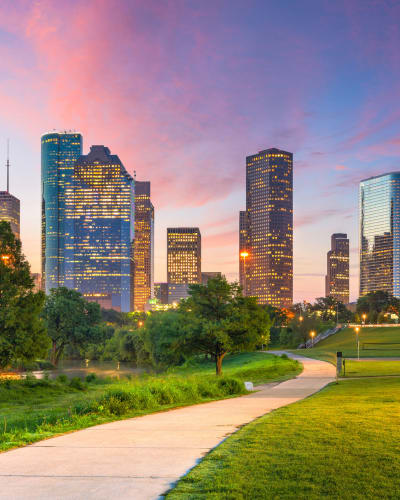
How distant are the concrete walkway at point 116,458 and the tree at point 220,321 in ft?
71.7

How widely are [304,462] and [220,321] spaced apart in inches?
1120

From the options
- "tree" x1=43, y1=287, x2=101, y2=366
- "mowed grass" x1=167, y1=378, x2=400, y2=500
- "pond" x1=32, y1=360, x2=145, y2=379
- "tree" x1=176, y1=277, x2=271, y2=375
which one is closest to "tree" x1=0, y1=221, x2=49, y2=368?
"tree" x1=176, y1=277, x2=271, y2=375

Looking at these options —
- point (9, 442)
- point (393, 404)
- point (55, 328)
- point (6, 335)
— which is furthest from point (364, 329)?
point (9, 442)

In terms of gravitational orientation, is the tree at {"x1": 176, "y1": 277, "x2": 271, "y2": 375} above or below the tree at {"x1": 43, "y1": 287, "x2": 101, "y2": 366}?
above

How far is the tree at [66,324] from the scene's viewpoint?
73188 mm

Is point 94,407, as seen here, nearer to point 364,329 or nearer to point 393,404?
point 393,404

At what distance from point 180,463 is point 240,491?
6.05 feet

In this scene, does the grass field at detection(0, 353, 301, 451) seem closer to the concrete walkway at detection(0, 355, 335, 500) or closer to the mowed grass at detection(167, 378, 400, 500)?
the concrete walkway at detection(0, 355, 335, 500)

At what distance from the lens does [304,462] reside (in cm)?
769

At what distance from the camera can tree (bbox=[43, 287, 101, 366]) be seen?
240 feet

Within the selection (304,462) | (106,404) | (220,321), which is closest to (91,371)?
(220,321)

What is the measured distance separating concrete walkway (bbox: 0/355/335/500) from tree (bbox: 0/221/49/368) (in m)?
22.5

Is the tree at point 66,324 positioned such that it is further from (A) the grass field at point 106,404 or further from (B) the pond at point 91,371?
(A) the grass field at point 106,404

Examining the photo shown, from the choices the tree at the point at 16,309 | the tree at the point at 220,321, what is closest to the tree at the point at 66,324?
the tree at the point at 16,309
